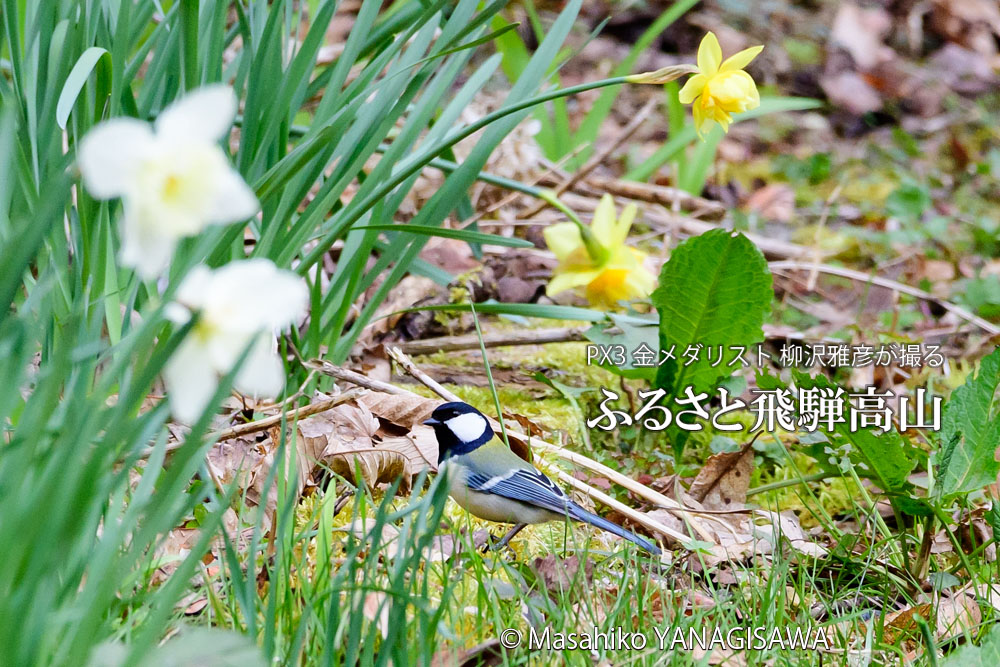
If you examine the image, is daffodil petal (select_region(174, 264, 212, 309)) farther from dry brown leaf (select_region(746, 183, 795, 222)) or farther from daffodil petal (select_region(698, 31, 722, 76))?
dry brown leaf (select_region(746, 183, 795, 222))

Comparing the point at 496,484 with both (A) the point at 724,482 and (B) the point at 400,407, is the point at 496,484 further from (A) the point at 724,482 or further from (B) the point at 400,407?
→ (A) the point at 724,482

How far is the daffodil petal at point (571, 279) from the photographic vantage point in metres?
2.03

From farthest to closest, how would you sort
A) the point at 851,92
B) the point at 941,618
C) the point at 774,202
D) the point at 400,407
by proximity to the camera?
1. the point at 851,92
2. the point at 774,202
3. the point at 400,407
4. the point at 941,618

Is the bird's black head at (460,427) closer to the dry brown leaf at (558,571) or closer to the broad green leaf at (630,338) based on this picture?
the dry brown leaf at (558,571)

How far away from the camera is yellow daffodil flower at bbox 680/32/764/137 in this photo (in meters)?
1.45

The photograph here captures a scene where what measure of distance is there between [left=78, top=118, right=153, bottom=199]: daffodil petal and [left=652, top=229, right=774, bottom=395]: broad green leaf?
1.31 meters

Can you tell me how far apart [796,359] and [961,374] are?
1.50ft

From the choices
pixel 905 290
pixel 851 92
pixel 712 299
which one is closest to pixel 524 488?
pixel 712 299

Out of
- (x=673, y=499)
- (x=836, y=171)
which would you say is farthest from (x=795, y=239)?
(x=673, y=499)

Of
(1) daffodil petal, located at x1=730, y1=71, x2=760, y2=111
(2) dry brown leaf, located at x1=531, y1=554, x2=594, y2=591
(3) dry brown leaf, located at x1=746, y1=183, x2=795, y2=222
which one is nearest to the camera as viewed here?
(2) dry brown leaf, located at x1=531, y1=554, x2=594, y2=591

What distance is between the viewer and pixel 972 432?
1.54 m

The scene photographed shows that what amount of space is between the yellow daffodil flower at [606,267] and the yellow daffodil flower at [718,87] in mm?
499

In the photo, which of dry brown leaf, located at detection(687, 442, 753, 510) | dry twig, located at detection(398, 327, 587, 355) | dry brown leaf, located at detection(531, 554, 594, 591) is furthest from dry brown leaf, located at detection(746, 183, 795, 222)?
dry brown leaf, located at detection(531, 554, 594, 591)

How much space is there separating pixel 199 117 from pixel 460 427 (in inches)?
36.8
